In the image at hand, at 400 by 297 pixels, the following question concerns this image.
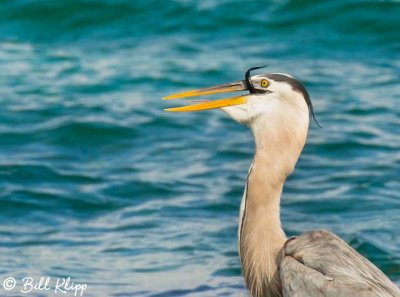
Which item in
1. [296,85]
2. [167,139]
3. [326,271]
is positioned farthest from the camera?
[167,139]

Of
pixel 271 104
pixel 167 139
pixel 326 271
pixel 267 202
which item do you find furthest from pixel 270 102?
pixel 167 139

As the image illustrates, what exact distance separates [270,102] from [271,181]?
0.44m

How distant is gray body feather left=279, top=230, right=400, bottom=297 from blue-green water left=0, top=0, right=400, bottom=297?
1.93 m

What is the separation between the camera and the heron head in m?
6.36

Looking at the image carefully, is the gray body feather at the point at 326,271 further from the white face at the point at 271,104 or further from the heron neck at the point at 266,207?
the white face at the point at 271,104

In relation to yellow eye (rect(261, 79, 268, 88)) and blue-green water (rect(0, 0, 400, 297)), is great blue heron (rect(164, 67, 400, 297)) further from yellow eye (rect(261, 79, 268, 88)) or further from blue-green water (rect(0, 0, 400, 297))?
blue-green water (rect(0, 0, 400, 297))

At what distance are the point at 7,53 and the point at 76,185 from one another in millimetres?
4091

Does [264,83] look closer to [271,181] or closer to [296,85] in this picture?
[296,85]

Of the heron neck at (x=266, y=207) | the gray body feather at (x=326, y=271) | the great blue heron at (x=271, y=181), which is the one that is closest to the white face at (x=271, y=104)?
the great blue heron at (x=271, y=181)

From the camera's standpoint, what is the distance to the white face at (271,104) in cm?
636

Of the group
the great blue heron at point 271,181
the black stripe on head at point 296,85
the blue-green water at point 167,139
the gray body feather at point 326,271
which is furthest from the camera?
the blue-green water at point 167,139

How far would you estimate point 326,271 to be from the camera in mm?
6000

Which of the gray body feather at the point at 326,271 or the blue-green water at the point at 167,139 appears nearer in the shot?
the gray body feather at the point at 326,271

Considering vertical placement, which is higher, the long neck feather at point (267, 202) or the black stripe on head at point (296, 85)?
the black stripe on head at point (296, 85)
